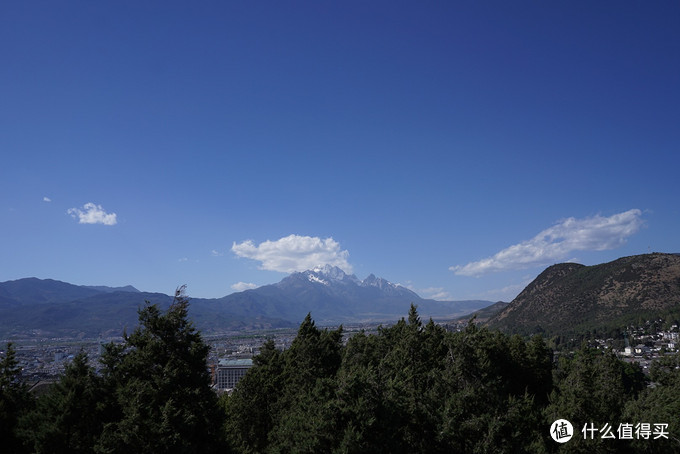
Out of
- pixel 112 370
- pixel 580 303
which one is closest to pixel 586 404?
pixel 112 370

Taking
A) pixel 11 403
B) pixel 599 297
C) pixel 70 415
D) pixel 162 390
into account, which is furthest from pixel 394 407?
pixel 599 297

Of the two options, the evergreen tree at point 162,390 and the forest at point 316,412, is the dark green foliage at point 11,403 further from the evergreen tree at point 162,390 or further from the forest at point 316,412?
the evergreen tree at point 162,390

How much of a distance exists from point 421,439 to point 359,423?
3709 millimetres

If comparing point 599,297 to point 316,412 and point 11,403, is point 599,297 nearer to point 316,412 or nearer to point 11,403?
point 316,412

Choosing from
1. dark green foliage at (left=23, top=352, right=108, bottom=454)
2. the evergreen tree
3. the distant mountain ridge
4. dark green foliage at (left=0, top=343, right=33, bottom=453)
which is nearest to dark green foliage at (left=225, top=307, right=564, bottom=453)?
the evergreen tree

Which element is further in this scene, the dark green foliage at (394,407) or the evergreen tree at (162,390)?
the evergreen tree at (162,390)

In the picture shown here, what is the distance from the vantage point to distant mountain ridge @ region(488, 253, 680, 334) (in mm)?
116500

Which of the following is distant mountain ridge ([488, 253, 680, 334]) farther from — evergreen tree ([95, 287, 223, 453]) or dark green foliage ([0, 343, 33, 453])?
dark green foliage ([0, 343, 33, 453])

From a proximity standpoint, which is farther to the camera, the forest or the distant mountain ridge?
the distant mountain ridge

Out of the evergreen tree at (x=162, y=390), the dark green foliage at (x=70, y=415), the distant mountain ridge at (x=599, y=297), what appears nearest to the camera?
the evergreen tree at (x=162, y=390)

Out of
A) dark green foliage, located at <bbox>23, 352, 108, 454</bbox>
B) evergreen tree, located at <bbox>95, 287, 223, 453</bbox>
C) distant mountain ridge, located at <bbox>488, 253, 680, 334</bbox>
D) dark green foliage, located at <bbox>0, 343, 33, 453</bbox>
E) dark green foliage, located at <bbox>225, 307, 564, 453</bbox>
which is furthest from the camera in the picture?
distant mountain ridge, located at <bbox>488, 253, 680, 334</bbox>

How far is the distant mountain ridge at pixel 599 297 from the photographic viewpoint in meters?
116

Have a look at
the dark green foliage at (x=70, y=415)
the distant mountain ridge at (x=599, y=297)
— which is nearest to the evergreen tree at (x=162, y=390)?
the dark green foliage at (x=70, y=415)

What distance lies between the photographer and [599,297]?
134125 millimetres
